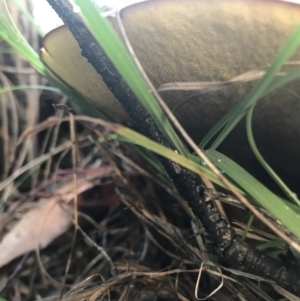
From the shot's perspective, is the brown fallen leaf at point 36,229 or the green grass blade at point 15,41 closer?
the green grass blade at point 15,41

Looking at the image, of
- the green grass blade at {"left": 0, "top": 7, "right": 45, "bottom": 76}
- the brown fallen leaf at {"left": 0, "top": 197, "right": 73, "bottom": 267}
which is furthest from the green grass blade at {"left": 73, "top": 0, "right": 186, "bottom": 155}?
the brown fallen leaf at {"left": 0, "top": 197, "right": 73, "bottom": 267}

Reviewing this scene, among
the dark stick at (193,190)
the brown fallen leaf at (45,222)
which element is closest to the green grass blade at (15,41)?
the dark stick at (193,190)

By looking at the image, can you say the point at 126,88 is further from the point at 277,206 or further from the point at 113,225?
the point at 113,225

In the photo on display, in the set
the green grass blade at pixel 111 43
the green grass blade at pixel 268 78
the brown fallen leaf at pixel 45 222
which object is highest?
the green grass blade at pixel 111 43

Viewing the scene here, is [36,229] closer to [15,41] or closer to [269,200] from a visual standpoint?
[15,41]

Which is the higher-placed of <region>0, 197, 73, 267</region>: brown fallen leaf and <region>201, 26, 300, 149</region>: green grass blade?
<region>201, 26, 300, 149</region>: green grass blade

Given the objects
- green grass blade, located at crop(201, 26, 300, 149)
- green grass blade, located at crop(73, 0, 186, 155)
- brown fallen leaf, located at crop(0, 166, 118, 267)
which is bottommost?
brown fallen leaf, located at crop(0, 166, 118, 267)

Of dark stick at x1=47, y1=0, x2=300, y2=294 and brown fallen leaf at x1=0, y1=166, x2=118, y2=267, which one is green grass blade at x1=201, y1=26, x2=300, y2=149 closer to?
dark stick at x1=47, y1=0, x2=300, y2=294

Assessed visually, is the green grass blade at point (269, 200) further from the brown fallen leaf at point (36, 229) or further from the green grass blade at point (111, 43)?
the brown fallen leaf at point (36, 229)
